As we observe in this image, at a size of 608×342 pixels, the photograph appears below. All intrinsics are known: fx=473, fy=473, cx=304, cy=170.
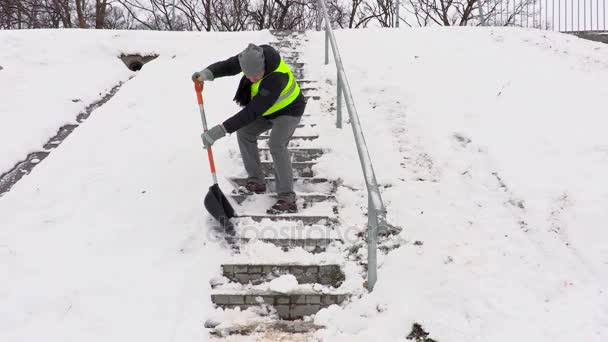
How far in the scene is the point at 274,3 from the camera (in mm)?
21703

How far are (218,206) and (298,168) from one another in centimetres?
114

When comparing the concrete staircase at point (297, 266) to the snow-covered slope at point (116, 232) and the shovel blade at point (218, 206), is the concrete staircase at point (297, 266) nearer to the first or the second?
the shovel blade at point (218, 206)

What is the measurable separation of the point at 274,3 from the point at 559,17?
1398 cm

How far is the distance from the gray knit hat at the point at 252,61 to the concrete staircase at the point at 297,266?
3.75 ft

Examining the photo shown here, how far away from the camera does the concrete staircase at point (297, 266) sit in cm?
338

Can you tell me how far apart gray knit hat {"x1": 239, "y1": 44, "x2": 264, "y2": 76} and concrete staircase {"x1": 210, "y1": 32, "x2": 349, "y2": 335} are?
45.0 inches

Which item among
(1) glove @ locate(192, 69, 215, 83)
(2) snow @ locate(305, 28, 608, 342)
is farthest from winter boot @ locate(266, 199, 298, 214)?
(1) glove @ locate(192, 69, 215, 83)

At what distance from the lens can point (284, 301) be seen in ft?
11.1

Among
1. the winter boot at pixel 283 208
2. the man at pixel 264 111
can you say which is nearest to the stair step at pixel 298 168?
the man at pixel 264 111

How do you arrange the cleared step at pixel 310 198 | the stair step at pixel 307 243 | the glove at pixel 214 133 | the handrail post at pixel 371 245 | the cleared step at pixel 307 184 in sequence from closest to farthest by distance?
the handrail post at pixel 371 245
the glove at pixel 214 133
the stair step at pixel 307 243
the cleared step at pixel 310 198
the cleared step at pixel 307 184

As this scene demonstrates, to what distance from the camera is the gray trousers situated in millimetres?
4027

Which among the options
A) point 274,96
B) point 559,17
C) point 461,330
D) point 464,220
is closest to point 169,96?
point 274,96

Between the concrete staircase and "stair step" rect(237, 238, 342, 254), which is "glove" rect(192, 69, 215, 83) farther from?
"stair step" rect(237, 238, 342, 254)

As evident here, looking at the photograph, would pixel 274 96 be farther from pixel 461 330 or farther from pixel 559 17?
pixel 559 17
